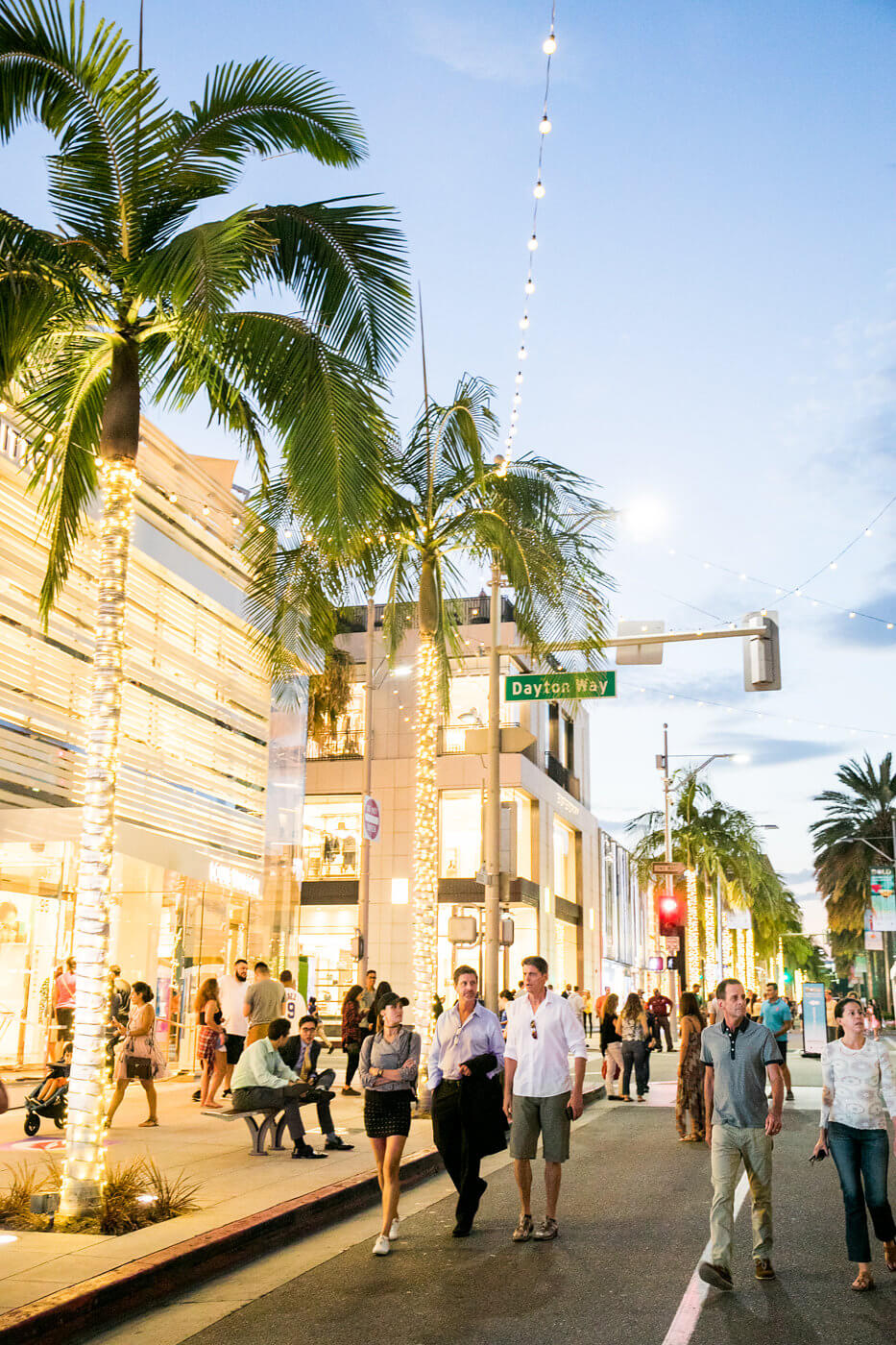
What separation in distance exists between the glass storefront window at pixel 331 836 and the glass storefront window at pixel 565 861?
9054 mm

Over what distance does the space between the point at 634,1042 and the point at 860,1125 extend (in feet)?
42.8

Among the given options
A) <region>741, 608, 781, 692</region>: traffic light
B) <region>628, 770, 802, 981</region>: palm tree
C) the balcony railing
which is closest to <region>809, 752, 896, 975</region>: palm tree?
<region>628, 770, 802, 981</region>: palm tree

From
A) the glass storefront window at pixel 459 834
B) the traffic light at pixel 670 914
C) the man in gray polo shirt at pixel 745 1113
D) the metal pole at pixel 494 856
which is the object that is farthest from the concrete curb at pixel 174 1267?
the glass storefront window at pixel 459 834

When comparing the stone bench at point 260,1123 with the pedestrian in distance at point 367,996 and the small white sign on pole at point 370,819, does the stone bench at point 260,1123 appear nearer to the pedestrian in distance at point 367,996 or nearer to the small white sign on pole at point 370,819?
the pedestrian in distance at point 367,996

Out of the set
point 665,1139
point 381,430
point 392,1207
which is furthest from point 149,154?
point 665,1139

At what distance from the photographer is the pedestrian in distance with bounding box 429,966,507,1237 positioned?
900 centimetres

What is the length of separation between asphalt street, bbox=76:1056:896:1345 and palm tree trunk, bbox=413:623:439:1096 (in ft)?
17.1

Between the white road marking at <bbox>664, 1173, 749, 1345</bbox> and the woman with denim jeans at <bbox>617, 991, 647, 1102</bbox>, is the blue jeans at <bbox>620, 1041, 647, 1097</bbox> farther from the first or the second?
the white road marking at <bbox>664, 1173, 749, 1345</bbox>

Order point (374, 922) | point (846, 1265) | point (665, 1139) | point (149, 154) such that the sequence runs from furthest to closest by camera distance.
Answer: point (374, 922)
point (665, 1139)
point (149, 154)
point (846, 1265)

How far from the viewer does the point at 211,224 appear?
878cm

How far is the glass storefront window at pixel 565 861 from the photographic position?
50500mm

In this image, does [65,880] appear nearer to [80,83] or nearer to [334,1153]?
[334,1153]

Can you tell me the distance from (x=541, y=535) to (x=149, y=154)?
28.5 ft

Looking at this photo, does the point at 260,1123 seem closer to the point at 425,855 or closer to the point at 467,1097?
the point at 467,1097
